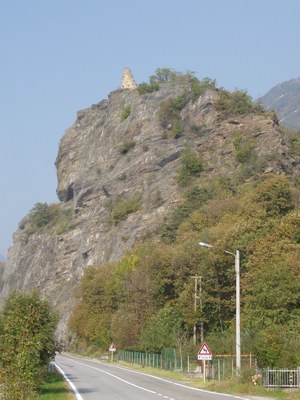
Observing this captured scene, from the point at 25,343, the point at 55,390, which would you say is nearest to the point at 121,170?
the point at 55,390

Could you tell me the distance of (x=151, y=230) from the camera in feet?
324

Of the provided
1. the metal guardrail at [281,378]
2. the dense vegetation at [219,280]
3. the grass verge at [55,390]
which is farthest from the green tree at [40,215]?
the metal guardrail at [281,378]

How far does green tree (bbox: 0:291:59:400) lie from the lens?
2069 cm

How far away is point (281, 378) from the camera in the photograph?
3256cm

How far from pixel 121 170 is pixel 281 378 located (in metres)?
90.9

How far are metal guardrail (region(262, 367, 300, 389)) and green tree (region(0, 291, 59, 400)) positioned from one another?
343 inches

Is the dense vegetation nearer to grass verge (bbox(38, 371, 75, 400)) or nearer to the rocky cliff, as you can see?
grass verge (bbox(38, 371, 75, 400))

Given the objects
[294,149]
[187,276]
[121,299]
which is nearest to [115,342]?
[121,299]

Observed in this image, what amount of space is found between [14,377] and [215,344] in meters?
30.6

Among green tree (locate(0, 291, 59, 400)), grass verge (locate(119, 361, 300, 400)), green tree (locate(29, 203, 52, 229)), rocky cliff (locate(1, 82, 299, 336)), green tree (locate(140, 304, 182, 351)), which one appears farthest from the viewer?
green tree (locate(29, 203, 52, 229))

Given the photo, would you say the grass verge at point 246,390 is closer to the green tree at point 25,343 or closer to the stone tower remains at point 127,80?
the green tree at point 25,343

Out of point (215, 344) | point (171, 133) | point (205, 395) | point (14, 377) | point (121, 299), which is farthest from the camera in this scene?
point (171, 133)

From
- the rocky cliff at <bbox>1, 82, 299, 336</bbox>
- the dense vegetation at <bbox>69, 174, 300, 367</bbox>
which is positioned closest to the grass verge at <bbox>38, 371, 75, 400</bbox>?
the dense vegetation at <bbox>69, 174, 300, 367</bbox>

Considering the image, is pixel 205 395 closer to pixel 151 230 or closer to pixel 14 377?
pixel 14 377
